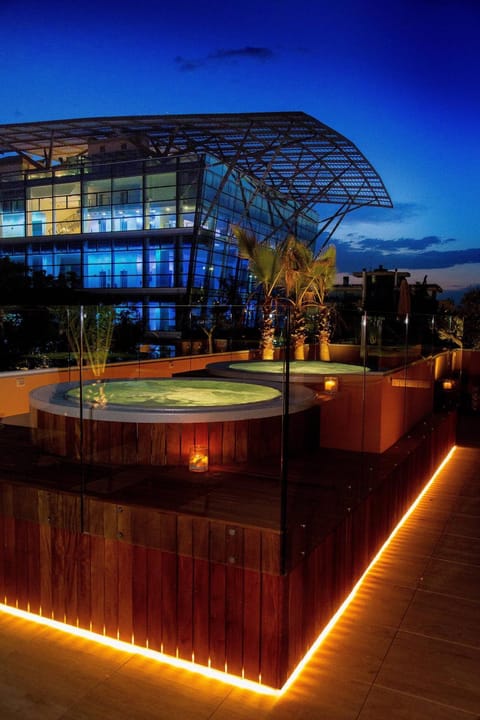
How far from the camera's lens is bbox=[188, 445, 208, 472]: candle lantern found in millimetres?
3490

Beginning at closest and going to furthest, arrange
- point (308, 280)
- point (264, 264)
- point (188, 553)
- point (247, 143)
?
point (188, 553) → point (308, 280) → point (264, 264) → point (247, 143)

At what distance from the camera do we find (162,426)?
3.77 m

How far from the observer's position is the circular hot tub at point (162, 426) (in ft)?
11.0

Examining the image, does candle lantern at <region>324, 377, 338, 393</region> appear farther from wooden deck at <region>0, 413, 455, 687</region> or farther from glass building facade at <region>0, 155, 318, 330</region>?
glass building facade at <region>0, 155, 318, 330</region>


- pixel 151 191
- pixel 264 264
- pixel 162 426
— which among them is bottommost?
pixel 162 426

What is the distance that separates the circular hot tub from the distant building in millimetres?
17394

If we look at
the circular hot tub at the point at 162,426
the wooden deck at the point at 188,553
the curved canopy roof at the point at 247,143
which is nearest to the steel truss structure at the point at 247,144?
the curved canopy roof at the point at 247,143

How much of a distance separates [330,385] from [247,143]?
19.2 meters

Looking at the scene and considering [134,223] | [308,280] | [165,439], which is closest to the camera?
[165,439]

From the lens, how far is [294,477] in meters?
3.07

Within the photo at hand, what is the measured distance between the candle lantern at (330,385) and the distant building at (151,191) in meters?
17.2

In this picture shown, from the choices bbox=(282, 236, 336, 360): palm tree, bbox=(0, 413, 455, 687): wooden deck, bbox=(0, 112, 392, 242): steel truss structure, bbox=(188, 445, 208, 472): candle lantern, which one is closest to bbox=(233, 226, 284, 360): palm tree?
bbox=(282, 236, 336, 360): palm tree

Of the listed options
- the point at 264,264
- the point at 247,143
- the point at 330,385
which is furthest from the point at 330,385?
the point at 247,143

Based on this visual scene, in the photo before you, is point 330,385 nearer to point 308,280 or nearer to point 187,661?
point 187,661
